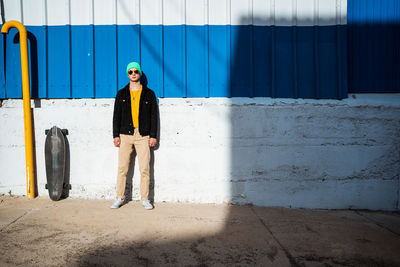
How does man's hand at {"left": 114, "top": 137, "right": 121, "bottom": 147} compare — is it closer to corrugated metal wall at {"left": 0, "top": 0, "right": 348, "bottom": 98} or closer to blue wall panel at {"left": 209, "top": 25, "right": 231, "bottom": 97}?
corrugated metal wall at {"left": 0, "top": 0, "right": 348, "bottom": 98}

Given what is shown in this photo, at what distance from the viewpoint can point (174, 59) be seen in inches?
181

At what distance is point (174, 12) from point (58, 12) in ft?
5.98

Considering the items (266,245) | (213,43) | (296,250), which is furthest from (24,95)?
(296,250)

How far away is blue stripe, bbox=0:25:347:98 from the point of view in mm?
4586

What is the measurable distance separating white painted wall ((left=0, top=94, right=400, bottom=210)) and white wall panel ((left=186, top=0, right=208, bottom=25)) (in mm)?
1277

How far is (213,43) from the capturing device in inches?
181

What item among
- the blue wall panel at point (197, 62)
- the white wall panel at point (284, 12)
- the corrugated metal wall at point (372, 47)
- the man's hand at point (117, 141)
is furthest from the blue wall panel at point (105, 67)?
the corrugated metal wall at point (372, 47)

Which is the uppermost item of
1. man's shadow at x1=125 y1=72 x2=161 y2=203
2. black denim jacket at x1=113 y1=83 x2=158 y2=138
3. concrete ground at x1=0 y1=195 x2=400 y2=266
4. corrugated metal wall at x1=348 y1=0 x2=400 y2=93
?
corrugated metal wall at x1=348 y1=0 x2=400 y2=93

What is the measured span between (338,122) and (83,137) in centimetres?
399

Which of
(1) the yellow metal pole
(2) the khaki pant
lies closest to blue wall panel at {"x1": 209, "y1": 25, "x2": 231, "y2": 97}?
(2) the khaki pant

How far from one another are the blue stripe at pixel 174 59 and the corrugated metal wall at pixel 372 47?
41 cm

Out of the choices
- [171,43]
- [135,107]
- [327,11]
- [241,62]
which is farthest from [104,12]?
[327,11]

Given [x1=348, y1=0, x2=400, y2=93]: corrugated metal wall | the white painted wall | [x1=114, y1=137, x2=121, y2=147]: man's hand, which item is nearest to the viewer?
[x1=114, y1=137, x2=121, y2=147]: man's hand

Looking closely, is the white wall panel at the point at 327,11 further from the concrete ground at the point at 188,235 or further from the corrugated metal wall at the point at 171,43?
the concrete ground at the point at 188,235
